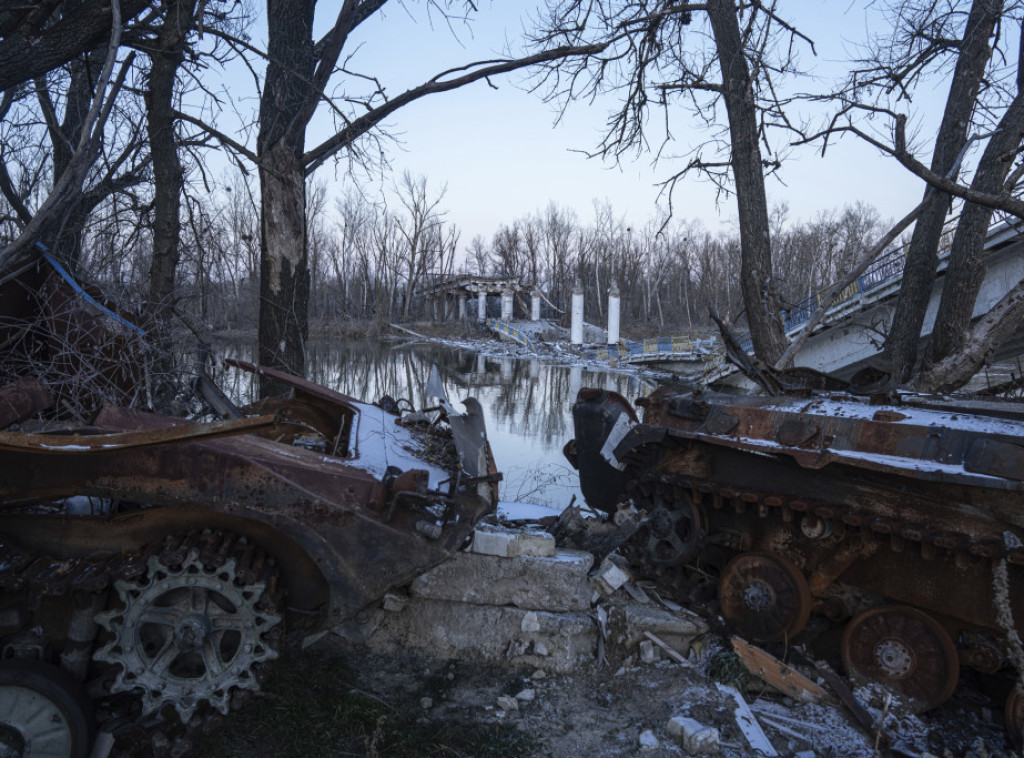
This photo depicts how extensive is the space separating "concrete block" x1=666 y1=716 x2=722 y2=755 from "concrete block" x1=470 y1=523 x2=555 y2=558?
1376 millimetres

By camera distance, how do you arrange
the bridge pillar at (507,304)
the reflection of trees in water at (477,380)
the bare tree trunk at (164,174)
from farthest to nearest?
1. the bridge pillar at (507,304)
2. the reflection of trees in water at (477,380)
3. the bare tree trunk at (164,174)

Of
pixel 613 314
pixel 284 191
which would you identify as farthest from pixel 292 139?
pixel 613 314

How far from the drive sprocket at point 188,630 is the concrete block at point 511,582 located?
1.47 meters

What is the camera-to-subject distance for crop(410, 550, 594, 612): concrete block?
14.0ft

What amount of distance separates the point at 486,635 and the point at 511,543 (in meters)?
0.60

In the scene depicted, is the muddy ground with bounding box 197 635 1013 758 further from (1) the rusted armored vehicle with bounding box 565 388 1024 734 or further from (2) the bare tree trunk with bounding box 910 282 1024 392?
(2) the bare tree trunk with bounding box 910 282 1024 392

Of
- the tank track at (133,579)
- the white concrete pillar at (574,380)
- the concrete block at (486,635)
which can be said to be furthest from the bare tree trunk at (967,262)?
the white concrete pillar at (574,380)

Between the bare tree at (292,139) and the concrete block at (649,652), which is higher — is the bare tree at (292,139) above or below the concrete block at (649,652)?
above

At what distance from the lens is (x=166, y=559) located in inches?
110

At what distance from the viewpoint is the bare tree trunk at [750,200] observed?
25.4 ft

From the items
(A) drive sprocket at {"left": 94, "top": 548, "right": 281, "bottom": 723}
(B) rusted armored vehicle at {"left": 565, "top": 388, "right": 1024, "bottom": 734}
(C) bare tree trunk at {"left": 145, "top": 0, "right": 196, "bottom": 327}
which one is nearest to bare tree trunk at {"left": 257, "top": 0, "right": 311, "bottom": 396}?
(C) bare tree trunk at {"left": 145, "top": 0, "right": 196, "bottom": 327}

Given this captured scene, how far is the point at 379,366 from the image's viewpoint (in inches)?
953

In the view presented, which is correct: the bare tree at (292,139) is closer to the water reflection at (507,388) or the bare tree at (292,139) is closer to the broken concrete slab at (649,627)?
the water reflection at (507,388)

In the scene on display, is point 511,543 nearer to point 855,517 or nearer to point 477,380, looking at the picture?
point 855,517
